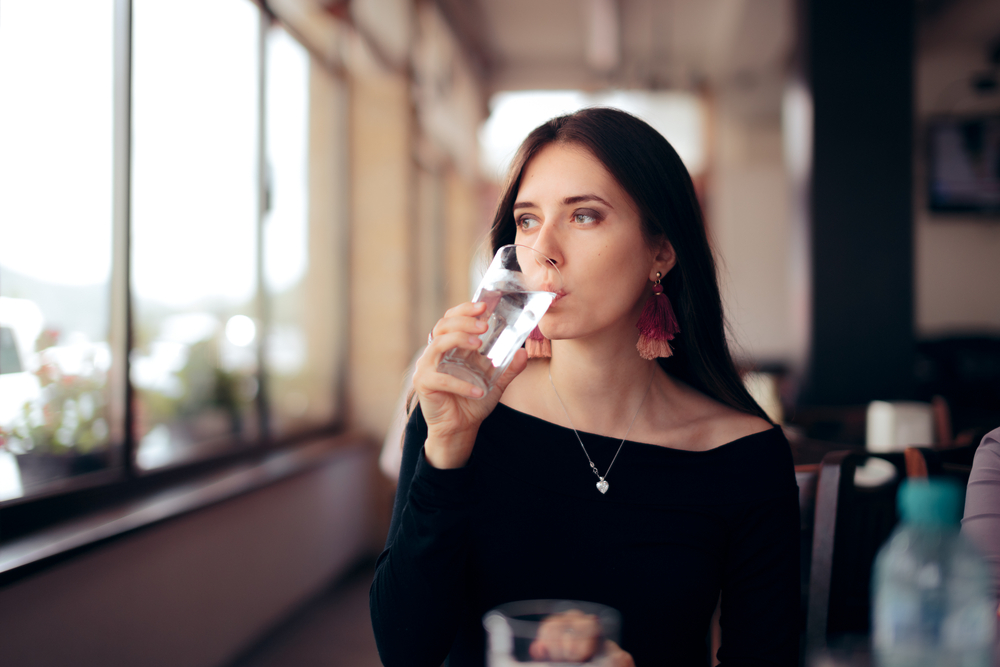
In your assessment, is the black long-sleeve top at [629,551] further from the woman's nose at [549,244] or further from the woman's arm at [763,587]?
the woman's nose at [549,244]

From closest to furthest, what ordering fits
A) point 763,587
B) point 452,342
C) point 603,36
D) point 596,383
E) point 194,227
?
1. point 452,342
2. point 763,587
3. point 596,383
4. point 194,227
5. point 603,36

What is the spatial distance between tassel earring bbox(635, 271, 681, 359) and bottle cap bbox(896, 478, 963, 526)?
654mm

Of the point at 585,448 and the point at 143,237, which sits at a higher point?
the point at 143,237

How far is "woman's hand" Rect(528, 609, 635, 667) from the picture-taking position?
0.53m

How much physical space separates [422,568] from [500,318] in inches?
14.6

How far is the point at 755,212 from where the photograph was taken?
7484 millimetres

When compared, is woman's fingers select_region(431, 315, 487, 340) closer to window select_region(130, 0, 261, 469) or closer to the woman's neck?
the woman's neck

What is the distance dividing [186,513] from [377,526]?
80.1 inches

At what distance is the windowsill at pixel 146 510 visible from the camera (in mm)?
1624

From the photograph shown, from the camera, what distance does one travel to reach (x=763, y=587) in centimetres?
109

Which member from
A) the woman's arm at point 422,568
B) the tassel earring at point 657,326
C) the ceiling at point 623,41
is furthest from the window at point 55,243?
the ceiling at point 623,41

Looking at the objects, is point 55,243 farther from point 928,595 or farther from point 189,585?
point 928,595

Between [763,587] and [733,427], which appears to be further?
[733,427]

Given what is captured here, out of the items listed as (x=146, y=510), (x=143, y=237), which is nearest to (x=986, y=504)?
(x=146, y=510)
